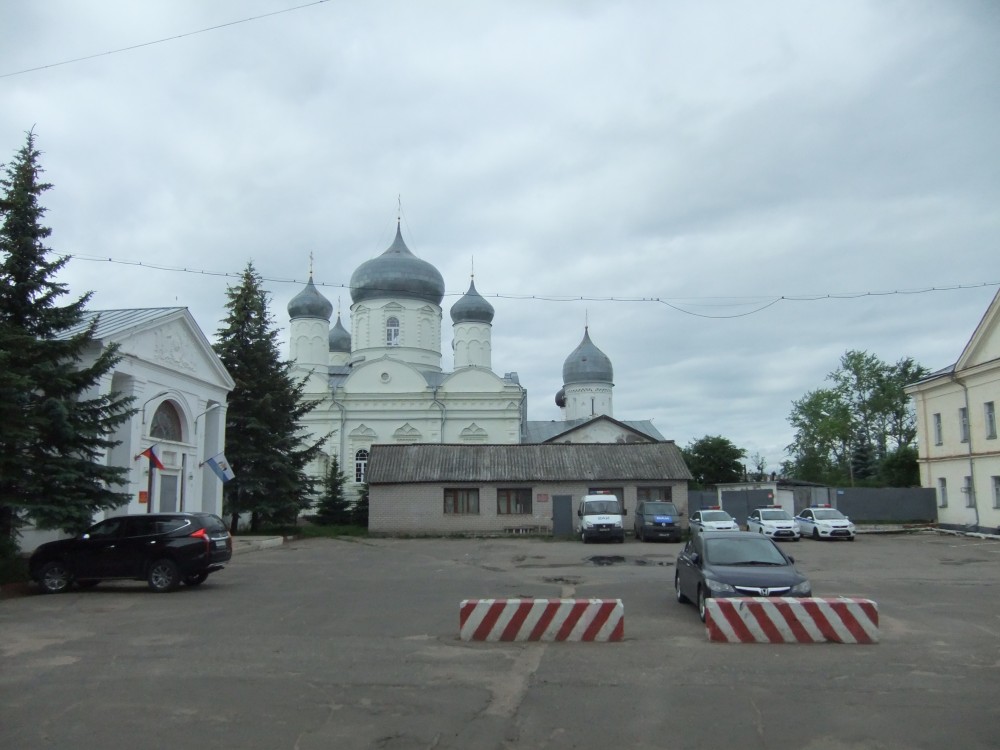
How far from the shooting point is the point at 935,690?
320 inches

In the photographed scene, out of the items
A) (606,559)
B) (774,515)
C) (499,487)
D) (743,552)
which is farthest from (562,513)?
(743,552)

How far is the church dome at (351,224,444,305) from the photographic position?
5869 centimetres

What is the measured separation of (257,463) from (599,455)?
16.0 metres

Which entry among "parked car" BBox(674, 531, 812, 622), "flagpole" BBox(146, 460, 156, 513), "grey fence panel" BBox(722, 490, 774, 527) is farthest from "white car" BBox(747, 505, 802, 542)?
"flagpole" BBox(146, 460, 156, 513)

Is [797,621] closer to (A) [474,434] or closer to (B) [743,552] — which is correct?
(B) [743,552]

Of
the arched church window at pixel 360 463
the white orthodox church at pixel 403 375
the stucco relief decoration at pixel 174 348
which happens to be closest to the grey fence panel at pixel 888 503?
the white orthodox church at pixel 403 375

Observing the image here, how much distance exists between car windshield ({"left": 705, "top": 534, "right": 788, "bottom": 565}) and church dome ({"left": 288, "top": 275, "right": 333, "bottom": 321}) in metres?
50.7

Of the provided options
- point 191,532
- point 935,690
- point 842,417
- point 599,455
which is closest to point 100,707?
point 935,690

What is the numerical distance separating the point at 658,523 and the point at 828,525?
266 inches

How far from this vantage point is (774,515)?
35062 millimetres

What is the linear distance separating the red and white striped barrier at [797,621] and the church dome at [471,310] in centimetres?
5123

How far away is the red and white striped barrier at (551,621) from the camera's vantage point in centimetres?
1072

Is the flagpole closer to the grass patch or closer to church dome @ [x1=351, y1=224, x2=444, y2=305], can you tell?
the grass patch

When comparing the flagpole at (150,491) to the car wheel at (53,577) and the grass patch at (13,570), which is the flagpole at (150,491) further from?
the car wheel at (53,577)
